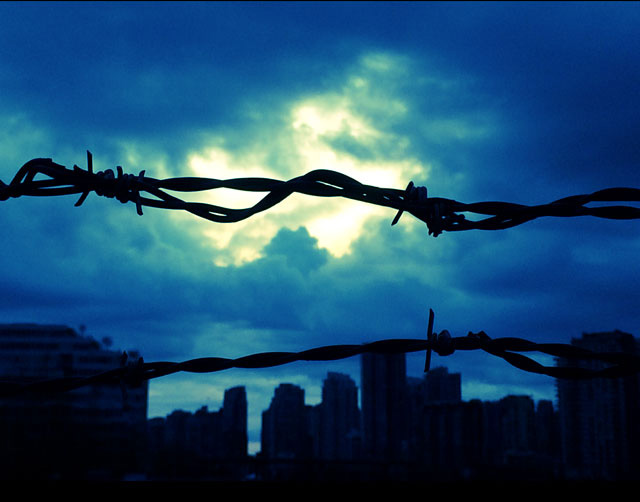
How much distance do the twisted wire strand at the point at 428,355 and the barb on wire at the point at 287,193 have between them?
1.73 feet

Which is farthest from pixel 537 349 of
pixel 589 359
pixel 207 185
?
pixel 207 185

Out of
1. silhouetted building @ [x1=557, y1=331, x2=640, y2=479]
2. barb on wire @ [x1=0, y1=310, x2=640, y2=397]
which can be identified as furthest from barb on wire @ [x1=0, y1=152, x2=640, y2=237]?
silhouetted building @ [x1=557, y1=331, x2=640, y2=479]

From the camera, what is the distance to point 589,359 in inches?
118

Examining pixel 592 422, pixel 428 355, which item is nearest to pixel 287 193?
pixel 428 355

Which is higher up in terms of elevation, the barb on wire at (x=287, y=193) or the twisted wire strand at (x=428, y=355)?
the barb on wire at (x=287, y=193)

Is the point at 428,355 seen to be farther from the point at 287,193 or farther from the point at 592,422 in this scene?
the point at 592,422

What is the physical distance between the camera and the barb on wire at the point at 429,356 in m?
2.93

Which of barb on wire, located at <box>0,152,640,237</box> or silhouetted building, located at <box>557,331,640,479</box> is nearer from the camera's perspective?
barb on wire, located at <box>0,152,640,237</box>

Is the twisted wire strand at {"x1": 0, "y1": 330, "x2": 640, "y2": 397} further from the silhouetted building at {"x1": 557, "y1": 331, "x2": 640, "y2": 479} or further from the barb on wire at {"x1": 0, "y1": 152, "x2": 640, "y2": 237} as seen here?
the silhouetted building at {"x1": 557, "y1": 331, "x2": 640, "y2": 479}

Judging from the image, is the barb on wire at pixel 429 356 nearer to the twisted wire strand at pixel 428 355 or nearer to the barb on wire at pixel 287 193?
the twisted wire strand at pixel 428 355

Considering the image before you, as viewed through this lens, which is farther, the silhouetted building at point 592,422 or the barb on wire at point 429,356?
the silhouetted building at point 592,422

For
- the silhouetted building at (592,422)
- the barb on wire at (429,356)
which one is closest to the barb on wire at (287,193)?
the barb on wire at (429,356)

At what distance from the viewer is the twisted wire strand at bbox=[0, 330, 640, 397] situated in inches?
115

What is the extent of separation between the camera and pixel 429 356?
302 cm
